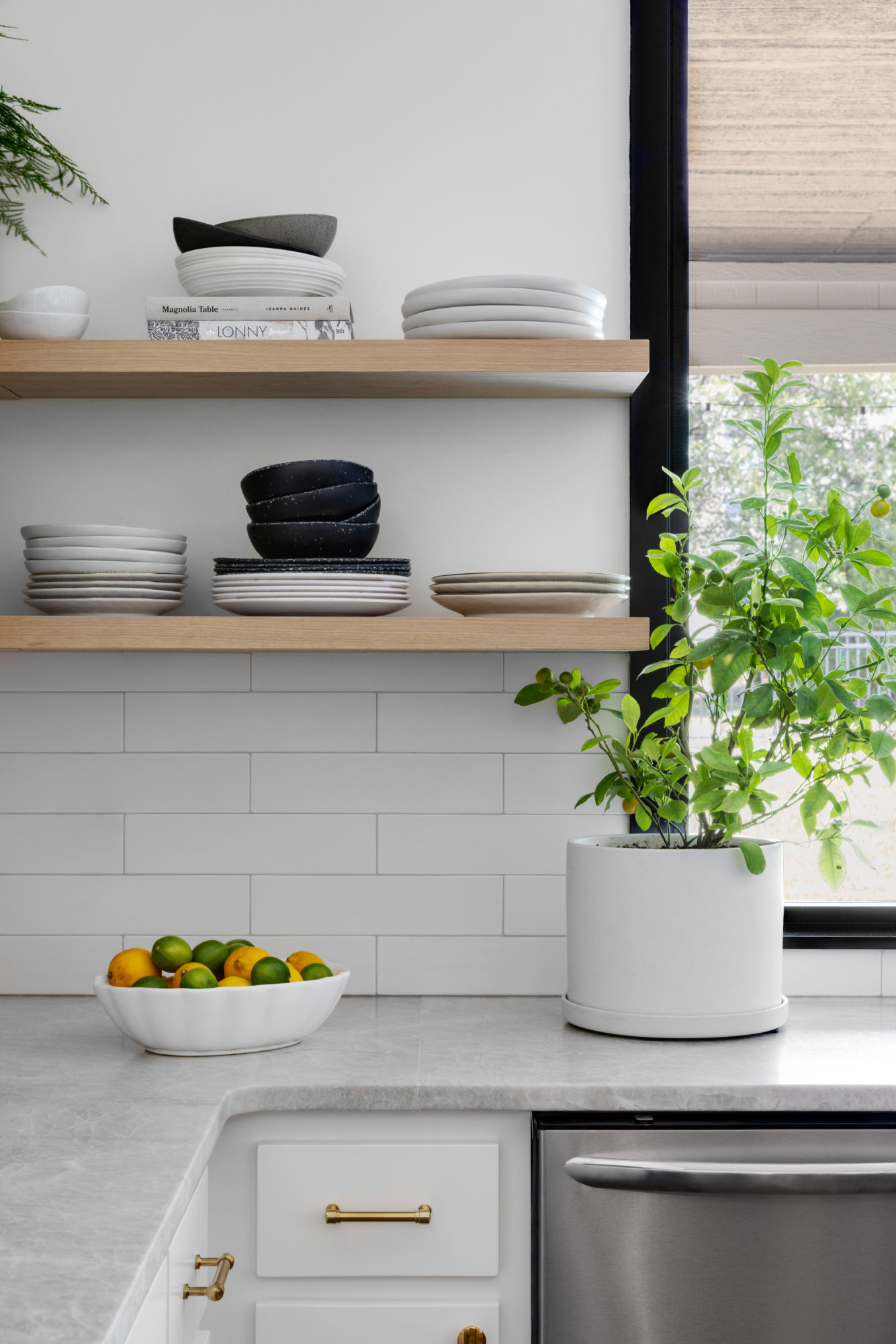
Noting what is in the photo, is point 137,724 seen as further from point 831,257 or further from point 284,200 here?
point 831,257

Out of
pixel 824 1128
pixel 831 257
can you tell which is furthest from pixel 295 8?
pixel 824 1128

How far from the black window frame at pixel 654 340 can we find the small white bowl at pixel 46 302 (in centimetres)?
87

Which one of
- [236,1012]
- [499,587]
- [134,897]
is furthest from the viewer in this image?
[134,897]

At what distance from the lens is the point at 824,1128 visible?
144 centimetres

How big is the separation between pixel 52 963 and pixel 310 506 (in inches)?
33.4

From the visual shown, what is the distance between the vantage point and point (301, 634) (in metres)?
1.68

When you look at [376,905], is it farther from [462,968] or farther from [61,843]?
[61,843]

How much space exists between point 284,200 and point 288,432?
0.38m

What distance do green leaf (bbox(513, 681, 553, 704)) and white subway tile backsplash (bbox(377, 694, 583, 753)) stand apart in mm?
166

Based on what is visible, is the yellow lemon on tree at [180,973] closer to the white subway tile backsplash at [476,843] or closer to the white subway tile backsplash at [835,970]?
the white subway tile backsplash at [476,843]

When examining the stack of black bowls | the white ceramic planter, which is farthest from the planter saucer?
the stack of black bowls

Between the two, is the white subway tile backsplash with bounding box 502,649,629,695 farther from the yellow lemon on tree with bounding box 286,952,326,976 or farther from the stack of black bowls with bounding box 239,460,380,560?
the yellow lemon on tree with bounding box 286,952,326,976

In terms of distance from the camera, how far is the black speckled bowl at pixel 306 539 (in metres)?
1.70

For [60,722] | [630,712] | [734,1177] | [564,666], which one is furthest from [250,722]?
[734,1177]
